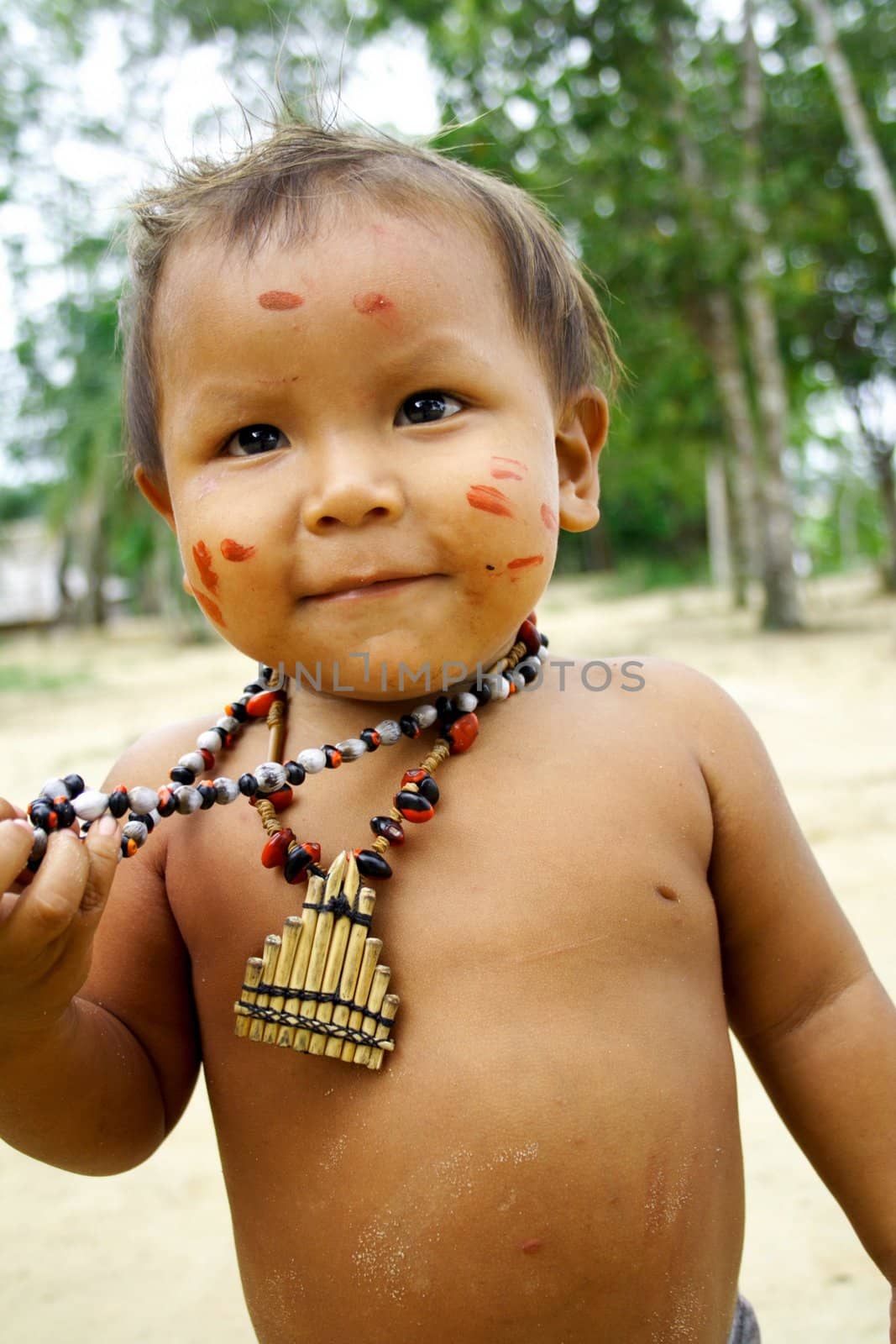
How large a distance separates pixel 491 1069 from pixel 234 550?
0.62 m

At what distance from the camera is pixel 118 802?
1112mm

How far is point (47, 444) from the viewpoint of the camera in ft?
84.5

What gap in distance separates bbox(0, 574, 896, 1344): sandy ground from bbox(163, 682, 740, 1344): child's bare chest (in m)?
0.16

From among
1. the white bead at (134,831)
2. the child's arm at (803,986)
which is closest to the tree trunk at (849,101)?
the child's arm at (803,986)

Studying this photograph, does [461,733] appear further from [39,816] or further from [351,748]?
[39,816]

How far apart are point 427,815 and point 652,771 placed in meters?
0.30

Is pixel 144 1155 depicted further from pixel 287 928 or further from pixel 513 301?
pixel 513 301

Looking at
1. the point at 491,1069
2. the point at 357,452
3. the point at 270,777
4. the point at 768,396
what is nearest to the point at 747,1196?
the point at 491,1069

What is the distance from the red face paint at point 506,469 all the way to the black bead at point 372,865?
433mm

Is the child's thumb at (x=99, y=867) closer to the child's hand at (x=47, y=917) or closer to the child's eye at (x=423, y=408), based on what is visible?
the child's hand at (x=47, y=917)

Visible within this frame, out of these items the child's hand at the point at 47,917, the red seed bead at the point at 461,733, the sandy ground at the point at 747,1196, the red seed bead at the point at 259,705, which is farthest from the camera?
the sandy ground at the point at 747,1196

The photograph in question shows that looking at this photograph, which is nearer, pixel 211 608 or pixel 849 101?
pixel 211 608

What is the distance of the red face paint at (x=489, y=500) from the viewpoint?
3.75 feet

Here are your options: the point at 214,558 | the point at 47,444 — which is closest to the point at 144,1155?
the point at 214,558
